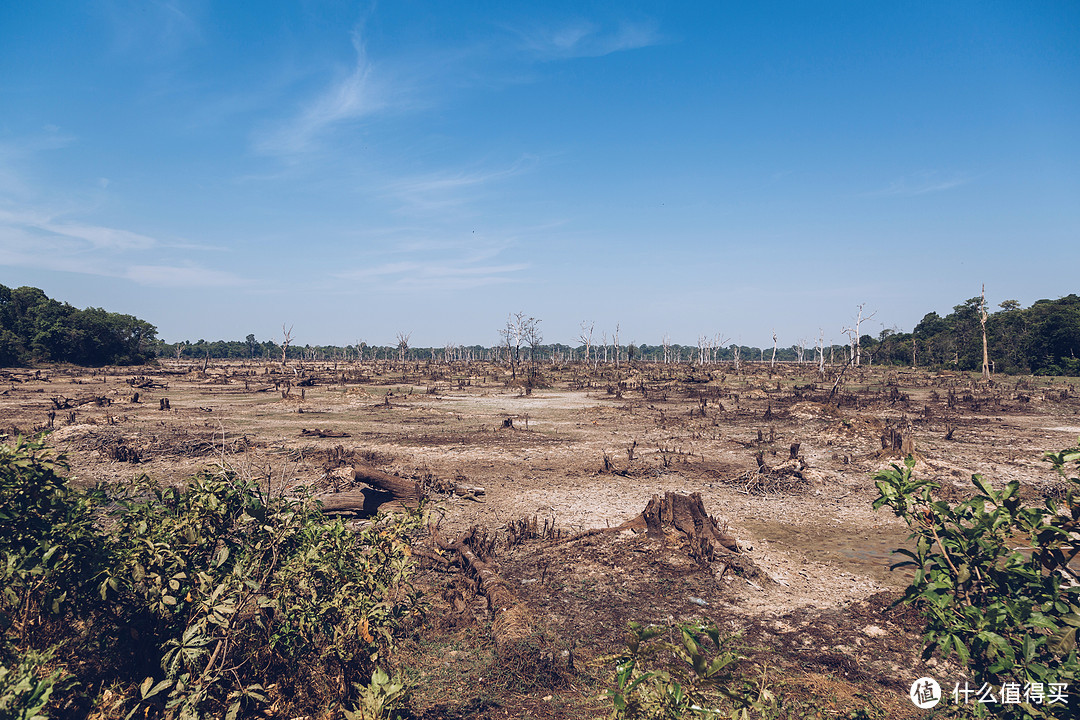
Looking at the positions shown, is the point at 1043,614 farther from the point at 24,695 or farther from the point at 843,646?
the point at 24,695

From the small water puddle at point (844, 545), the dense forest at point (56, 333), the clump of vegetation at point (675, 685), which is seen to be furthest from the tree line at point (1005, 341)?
the dense forest at point (56, 333)

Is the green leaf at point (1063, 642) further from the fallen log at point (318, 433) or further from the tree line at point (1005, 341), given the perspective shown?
the tree line at point (1005, 341)

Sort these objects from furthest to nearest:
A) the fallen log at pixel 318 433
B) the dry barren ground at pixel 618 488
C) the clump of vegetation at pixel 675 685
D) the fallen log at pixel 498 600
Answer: the fallen log at pixel 318 433, the fallen log at pixel 498 600, the dry barren ground at pixel 618 488, the clump of vegetation at pixel 675 685

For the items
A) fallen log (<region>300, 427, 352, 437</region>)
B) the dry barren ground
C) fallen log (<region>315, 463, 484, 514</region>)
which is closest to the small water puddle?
the dry barren ground

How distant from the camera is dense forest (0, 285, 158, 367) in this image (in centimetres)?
5897

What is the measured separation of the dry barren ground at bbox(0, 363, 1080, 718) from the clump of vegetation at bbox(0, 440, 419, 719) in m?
0.68

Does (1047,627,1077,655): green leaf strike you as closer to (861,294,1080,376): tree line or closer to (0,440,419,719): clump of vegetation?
(0,440,419,719): clump of vegetation

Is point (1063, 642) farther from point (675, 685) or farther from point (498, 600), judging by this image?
point (498, 600)

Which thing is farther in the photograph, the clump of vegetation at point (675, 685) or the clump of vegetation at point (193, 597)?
the clump of vegetation at point (193, 597)

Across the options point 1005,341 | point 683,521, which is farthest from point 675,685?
point 1005,341

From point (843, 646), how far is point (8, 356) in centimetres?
8024

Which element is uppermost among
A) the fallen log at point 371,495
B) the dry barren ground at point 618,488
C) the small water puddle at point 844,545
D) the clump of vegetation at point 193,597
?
the clump of vegetation at point 193,597

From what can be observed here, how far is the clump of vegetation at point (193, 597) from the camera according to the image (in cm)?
305

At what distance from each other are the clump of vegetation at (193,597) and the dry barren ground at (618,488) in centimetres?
68
